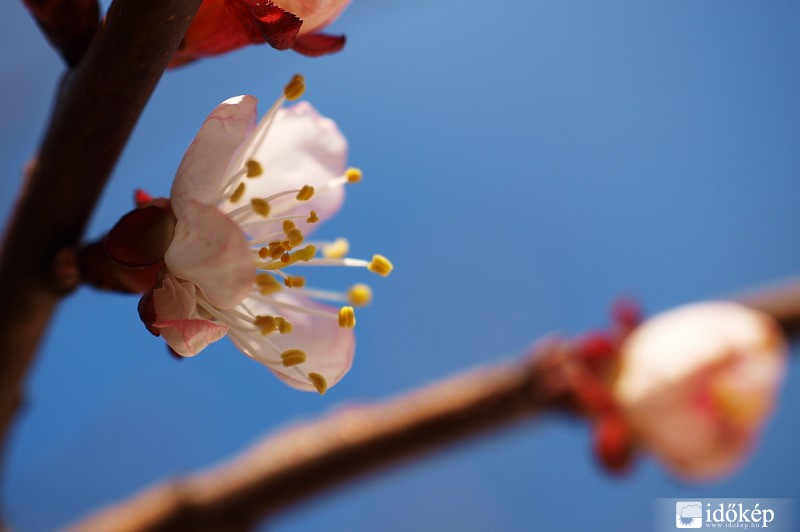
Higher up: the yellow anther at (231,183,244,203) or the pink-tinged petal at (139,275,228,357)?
the yellow anther at (231,183,244,203)

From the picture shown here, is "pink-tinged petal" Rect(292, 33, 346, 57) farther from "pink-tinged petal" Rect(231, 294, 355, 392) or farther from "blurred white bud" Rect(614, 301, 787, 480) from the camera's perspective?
"blurred white bud" Rect(614, 301, 787, 480)

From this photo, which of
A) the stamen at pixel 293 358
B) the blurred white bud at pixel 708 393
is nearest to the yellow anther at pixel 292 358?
the stamen at pixel 293 358

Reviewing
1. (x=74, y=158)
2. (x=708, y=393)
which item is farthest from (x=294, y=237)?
(x=708, y=393)

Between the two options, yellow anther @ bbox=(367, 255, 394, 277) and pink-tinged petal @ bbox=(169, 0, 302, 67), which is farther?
yellow anther @ bbox=(367, 255, 394, 277)

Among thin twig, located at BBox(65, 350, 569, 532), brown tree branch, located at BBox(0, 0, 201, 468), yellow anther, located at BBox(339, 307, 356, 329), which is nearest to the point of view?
brown tree branch, located at BBox(0, 0, 201, 468)

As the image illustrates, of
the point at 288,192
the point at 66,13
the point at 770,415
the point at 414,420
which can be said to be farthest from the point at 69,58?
the point at 770,415

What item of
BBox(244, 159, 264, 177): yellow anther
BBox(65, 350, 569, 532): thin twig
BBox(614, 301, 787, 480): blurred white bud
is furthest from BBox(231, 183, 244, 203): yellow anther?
BBox(614, 301, 787, 480): blurred white bud

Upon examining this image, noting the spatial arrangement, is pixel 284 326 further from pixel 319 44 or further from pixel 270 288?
pixel 319 44
